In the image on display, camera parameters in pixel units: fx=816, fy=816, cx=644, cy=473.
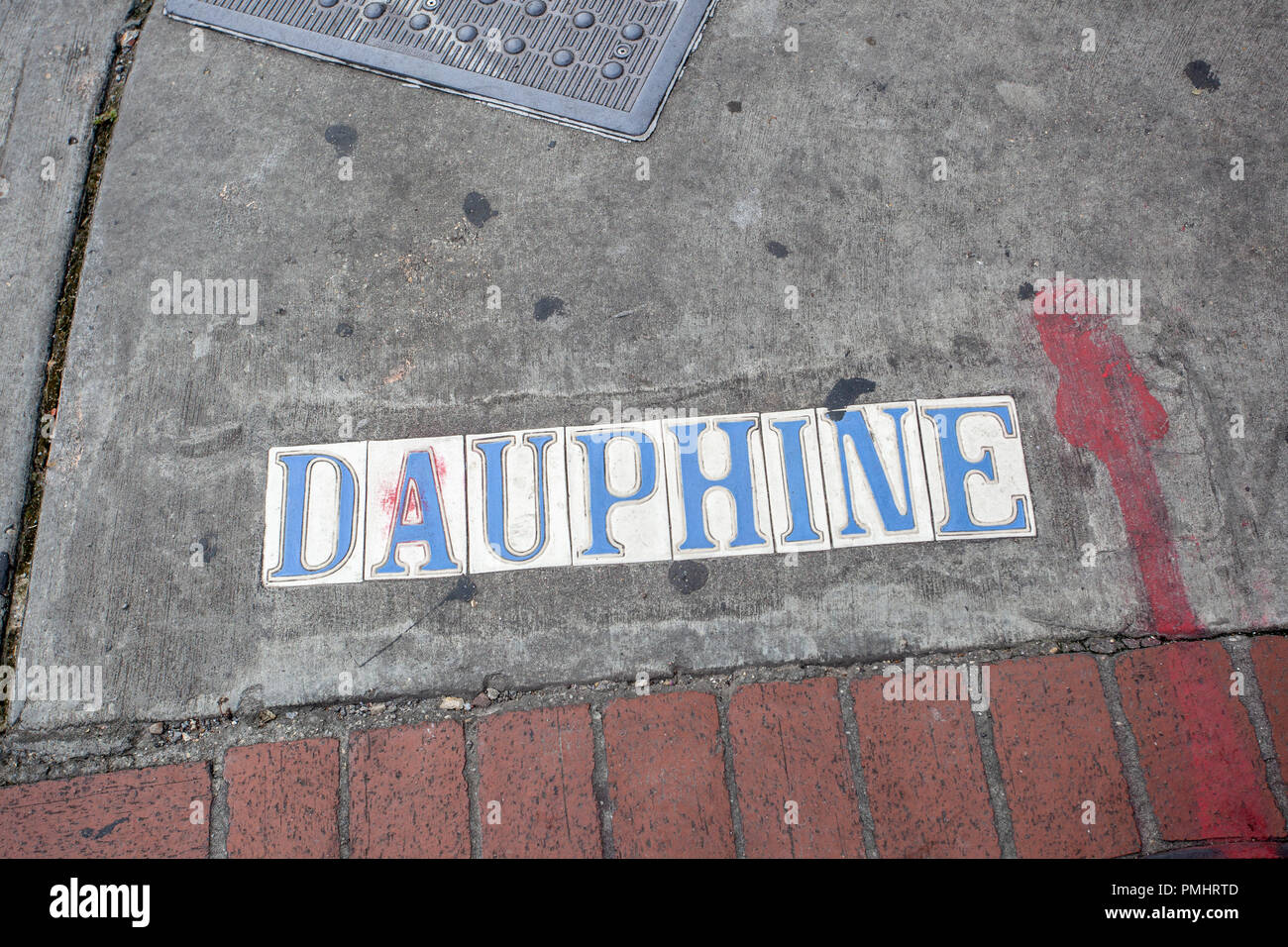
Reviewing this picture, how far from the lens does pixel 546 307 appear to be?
9.90 ft

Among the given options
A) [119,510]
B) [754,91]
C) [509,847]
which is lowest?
[509,847]

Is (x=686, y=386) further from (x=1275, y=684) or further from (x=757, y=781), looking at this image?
(x=1275, y=684)

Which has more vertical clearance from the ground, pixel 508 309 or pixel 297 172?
pixel 297 172

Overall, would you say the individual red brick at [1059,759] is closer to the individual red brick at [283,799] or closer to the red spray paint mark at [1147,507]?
the red spray paint mark at [1147,507]

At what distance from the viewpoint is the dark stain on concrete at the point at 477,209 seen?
316cm

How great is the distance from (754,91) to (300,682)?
2.82 meters

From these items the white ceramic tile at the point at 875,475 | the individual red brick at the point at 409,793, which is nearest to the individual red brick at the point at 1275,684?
the white ceramic tile at the point at 875,475

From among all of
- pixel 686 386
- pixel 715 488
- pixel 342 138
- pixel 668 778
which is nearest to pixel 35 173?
pixel 342 138

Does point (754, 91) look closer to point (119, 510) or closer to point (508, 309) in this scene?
point (508, 309)

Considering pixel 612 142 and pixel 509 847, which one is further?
pixel 612 142
